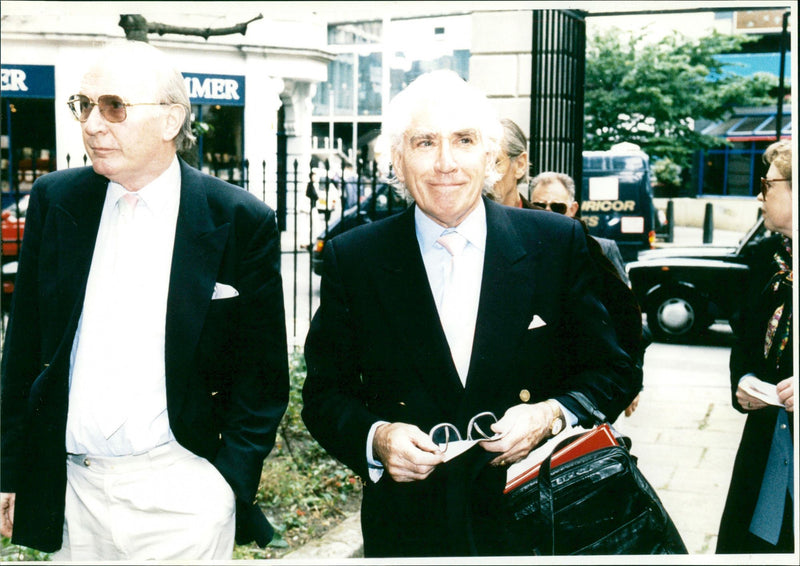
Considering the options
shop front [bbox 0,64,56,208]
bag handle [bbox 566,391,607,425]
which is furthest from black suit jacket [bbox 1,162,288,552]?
shop front [bbox 0,64,56,208]

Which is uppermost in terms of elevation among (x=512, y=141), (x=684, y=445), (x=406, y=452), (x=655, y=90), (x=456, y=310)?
(x=655, y=90)

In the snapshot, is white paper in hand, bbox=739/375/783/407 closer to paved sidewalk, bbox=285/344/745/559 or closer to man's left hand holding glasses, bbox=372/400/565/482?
man's left hand holding glasses, bbox=372/400/565/482

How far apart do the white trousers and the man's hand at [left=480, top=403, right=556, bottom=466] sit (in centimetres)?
75

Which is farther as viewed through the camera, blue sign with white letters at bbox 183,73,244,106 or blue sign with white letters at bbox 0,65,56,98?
blue sign with white letters at bbox 183,73,244,106

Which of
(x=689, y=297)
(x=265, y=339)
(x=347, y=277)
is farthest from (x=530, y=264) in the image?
(x=689, y=297)

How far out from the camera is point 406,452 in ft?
7.06

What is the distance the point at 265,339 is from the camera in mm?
2414

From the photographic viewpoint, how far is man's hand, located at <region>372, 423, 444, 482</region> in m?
2.14

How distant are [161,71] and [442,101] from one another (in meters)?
0.75

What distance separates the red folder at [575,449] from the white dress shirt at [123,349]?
3.05 feet

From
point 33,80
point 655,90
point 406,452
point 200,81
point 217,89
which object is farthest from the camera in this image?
point 655,90

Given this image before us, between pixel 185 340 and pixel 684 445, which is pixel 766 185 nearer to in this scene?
pixel 185 340

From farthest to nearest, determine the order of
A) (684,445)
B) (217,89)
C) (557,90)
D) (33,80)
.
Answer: (217,89), (33,80), (557,90), (684,445)

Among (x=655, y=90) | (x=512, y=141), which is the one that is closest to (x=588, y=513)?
(x=512, y=141)
